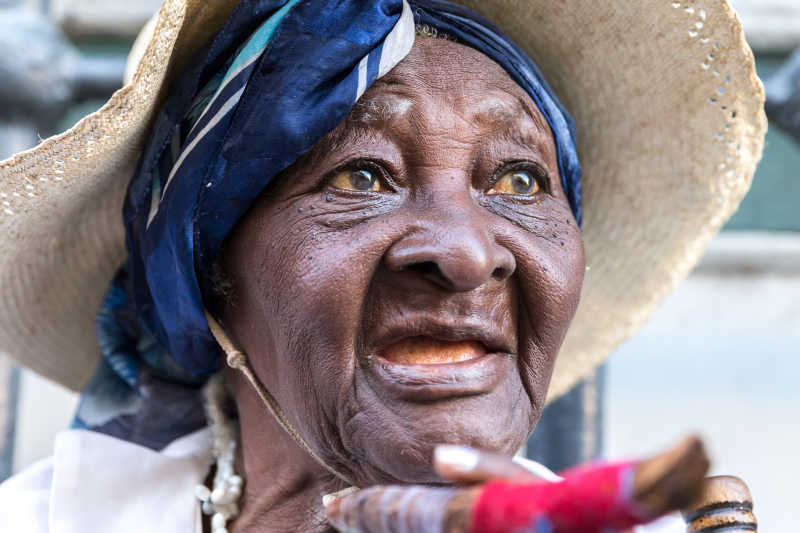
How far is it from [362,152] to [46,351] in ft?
3.37

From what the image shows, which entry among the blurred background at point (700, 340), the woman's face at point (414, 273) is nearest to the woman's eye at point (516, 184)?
the woman's face at point (414, 273)

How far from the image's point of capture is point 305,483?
171 cm

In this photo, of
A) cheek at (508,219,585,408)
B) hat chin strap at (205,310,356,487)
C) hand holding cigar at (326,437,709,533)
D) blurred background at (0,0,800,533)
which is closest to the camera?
hand holding cigar at (326,437,709,533)

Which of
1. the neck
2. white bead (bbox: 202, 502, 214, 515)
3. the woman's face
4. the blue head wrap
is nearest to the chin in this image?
the woman's face

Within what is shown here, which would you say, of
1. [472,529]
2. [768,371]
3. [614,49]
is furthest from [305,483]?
[768,371]

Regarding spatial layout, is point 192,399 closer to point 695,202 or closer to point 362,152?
point 362,152

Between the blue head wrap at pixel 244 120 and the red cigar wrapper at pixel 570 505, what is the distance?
0.82 metres

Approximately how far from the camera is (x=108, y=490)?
5.94ft

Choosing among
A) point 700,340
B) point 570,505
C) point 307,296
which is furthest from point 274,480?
point 700,340

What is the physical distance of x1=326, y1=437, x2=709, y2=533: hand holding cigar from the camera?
735 millimetres

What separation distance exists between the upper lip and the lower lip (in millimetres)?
32

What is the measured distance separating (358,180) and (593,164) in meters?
0.72

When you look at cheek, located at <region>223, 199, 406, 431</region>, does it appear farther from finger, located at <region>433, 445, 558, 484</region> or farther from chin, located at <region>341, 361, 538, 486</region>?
finger, located at <region>433, 445, 558, 484</region>

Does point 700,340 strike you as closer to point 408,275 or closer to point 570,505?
point 408,275
